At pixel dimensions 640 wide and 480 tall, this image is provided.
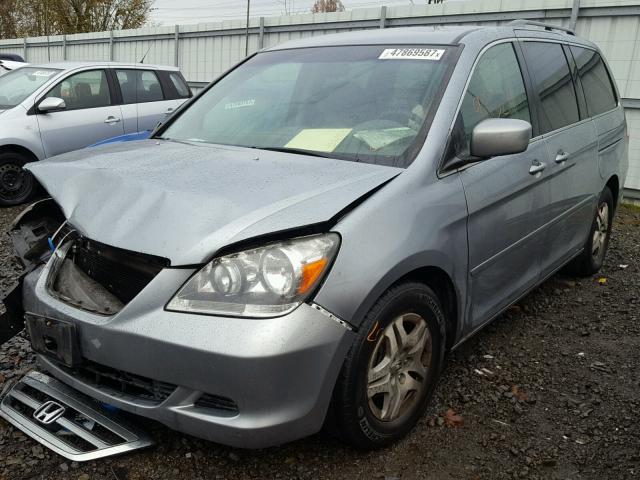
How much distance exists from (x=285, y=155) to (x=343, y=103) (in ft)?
1.44

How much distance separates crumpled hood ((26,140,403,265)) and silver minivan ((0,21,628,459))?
0.01 metres

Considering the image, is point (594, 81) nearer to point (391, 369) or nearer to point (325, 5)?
point (391, 369)

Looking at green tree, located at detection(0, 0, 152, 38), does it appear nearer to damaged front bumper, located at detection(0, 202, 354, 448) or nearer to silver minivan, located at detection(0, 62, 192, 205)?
silver minivan, located at detection(0, 62, 192, 205)

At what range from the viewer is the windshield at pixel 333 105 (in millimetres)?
2629

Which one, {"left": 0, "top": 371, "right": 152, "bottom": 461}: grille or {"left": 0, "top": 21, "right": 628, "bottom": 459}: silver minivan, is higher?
{"left": 0, "top": 21, "right": 628, "bottom": 459}: silver minivan

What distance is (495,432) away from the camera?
2598 millimetres

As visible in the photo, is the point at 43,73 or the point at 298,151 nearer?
the point at 298,151

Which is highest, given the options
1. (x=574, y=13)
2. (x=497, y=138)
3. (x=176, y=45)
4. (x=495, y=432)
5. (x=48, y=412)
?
(x=574, y=13)

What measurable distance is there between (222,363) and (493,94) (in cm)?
203

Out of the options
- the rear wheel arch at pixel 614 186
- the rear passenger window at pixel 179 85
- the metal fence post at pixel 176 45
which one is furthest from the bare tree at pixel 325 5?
the rear wheel arch at pixel 614 186

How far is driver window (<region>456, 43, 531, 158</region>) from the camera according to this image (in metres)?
2.72

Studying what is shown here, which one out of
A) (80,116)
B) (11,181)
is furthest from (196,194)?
(80,116)

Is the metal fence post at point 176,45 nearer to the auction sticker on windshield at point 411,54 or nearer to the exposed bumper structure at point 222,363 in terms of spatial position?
the auction sticker on windshield at point 411,54

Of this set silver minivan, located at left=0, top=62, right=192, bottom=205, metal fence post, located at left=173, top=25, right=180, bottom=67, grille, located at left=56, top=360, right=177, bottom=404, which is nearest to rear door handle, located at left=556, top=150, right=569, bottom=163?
grille, located at left=56, top=360, right=177, bottom=404
